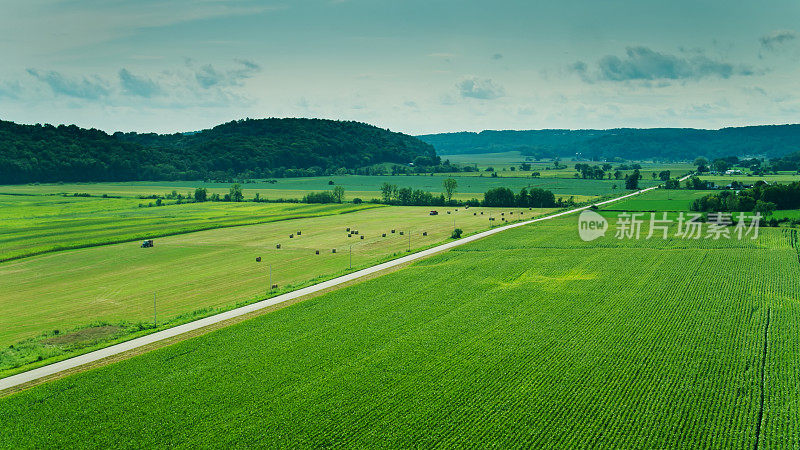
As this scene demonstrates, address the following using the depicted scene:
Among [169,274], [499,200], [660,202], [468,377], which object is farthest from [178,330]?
[660,202]

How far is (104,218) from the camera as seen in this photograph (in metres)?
112

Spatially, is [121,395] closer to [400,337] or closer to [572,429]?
[400,337]

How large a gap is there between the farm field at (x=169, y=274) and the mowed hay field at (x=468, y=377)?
9190 mm

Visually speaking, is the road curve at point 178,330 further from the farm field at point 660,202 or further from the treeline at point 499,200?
the treeline at point 499,200

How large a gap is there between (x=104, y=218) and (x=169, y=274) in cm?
5574

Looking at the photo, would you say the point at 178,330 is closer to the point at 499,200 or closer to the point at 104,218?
the point at 104,218

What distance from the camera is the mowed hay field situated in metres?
29.0

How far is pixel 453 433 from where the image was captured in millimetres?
28781

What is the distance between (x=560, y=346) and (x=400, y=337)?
36.1 feet

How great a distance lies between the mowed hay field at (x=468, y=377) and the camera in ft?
95.0

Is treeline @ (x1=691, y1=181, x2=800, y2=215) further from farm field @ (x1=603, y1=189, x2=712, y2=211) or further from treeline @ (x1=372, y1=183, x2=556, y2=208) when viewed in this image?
treeline @ (x1=372, y1=183, x2=556, y2=208)

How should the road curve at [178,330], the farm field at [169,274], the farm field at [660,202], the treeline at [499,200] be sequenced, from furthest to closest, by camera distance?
the treeline at [499,200], the farm field at [660,202], the farm field at [169,274], the road curve at [178,330]

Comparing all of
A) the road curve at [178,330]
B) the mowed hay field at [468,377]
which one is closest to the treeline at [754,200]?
the mowed hay field at [468,377]

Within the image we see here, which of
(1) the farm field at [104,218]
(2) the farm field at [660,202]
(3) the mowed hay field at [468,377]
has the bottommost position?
(2) the farm field at [660,202]
